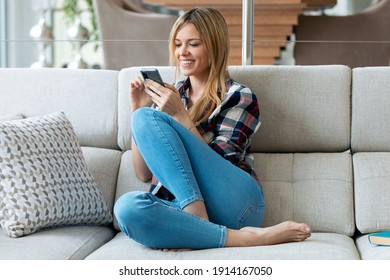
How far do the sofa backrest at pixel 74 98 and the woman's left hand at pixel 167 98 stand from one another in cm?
26

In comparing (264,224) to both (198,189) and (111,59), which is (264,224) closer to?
(198,189)

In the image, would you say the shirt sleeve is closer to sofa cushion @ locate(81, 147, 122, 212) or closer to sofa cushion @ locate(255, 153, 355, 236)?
sofa cushion @ locate(255, 153, 355, 236)

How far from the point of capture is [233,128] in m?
2.18

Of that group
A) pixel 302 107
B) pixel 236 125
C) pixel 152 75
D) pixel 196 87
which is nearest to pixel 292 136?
pixel 302 107

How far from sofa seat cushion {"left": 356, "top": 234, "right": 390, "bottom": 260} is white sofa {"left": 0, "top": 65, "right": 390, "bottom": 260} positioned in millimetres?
10

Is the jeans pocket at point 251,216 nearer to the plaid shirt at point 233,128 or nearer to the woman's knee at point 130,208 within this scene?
the plaid shirt at point 233,128

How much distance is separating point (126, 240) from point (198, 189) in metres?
0.24

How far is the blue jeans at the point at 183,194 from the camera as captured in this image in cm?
189

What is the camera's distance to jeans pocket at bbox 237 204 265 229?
6.75 feet

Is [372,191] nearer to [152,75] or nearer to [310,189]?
[310,189]

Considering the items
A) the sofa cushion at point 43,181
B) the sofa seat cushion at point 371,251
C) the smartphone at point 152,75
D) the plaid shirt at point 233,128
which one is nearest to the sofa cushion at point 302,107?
the plaid shirt at point 233,128

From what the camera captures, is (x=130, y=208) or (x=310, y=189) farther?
(x=310, y=189)

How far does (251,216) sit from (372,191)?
0.38 metres

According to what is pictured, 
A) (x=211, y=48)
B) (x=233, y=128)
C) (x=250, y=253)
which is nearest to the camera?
(x=250, y=253)
